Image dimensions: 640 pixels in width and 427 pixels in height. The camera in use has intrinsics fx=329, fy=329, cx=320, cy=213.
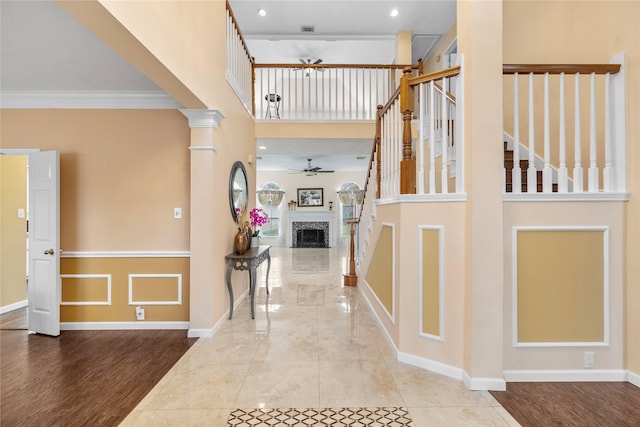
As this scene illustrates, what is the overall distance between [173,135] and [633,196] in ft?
13.8

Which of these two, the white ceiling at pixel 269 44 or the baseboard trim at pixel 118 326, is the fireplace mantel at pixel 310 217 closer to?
the white ceiling at pixel 269 44

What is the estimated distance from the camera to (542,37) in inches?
150

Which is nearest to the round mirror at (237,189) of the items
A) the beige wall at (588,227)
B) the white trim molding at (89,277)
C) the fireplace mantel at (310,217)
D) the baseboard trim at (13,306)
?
the white trim molding at (89,277)

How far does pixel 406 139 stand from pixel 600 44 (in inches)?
77.6

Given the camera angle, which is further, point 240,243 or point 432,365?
point 240,243

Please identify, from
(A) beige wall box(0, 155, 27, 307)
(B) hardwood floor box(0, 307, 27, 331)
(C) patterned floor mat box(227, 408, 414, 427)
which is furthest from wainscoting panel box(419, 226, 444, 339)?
(A) beige wall box(0, 155, 27, 307)

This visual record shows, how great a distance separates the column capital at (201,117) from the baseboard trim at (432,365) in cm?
282

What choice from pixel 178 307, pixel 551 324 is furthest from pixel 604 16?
pixel 178 307

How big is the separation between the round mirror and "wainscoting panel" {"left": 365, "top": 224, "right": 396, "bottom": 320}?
73.6 inches

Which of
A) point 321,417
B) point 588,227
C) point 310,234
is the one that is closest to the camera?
point 321,417

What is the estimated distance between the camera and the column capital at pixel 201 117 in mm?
3277

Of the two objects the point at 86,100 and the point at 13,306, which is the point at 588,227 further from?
the point at 13,306

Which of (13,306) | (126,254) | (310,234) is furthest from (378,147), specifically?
(310,234)

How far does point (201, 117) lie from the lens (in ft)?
10.8
